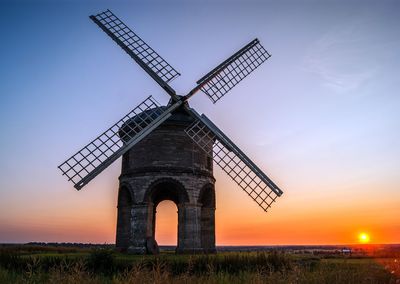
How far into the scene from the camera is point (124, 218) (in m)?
18.3

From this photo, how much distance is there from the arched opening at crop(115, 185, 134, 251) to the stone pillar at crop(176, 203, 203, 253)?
276cm

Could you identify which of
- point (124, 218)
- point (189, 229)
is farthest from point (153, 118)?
point (189, 229)

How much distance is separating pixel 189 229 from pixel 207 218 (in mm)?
1883

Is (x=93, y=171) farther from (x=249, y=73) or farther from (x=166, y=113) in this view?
(x=249, y=73)

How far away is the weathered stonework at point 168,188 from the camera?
16.9m

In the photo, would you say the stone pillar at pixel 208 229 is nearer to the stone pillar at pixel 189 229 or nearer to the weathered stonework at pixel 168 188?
the weathered stonework at pixel 168 188

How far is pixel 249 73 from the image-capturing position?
19.6m

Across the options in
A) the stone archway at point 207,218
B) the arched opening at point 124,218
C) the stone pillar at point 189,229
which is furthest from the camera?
the stone archway at point 207,218

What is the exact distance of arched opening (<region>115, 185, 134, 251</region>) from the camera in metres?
17.9

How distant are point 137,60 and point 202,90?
11.9 feet

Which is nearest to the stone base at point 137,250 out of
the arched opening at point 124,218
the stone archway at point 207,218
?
the arched opening at point 124,218

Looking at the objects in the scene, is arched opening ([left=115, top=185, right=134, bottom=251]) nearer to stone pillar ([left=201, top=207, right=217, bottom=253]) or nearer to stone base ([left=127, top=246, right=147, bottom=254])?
stone base ([left=127, top=246, right=147, bottom=254])

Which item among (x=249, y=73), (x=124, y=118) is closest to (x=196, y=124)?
(x=124, y=118)

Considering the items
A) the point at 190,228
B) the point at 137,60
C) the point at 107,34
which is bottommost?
the point at 190,228
